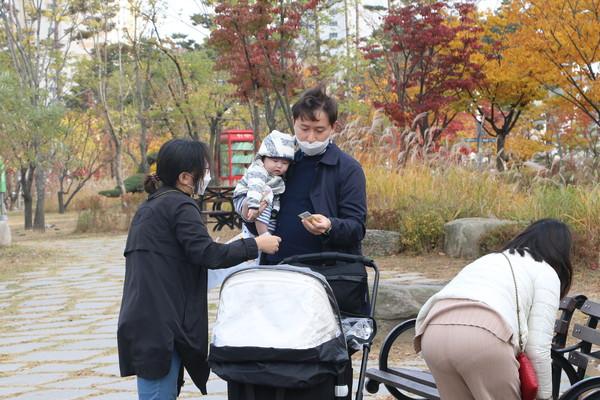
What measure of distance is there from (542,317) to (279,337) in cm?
97

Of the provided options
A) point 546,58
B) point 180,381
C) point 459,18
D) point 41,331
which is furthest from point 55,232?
point 180,381

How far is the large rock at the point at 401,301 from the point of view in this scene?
6004 millimetres

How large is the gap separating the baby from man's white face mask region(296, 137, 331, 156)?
6cm

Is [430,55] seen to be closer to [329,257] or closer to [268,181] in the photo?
[268,181]

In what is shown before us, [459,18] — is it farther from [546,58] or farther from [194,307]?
[194,307]

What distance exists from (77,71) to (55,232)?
1199cm

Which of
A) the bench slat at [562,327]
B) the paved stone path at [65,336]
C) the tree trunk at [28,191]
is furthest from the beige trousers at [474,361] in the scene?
the tree trunk at [28,191]

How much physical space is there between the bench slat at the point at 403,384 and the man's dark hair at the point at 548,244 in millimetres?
837

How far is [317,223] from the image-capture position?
3500mm

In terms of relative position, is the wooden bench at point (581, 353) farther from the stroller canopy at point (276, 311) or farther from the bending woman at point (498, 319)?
the stroller canopy at point (276, 311)

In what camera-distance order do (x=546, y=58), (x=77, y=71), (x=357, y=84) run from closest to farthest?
(x=546, y=58), (x=357, y=84), (x=77, y=71)

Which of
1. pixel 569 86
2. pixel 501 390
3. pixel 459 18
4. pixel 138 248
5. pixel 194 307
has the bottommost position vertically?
pixel 501 390

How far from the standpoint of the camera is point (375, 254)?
11062mm

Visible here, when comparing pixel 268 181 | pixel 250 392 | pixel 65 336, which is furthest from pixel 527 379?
pixel 65 336
